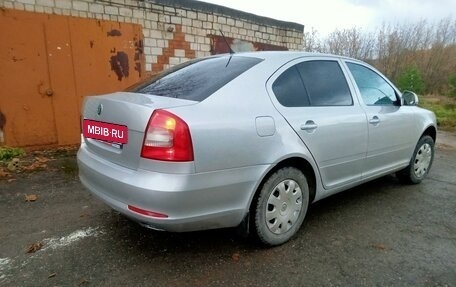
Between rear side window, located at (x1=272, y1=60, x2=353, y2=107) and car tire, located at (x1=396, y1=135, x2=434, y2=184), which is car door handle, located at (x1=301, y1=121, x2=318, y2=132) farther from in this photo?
car tire, located at (x1=396, y1=135, x2=434, y2=184)

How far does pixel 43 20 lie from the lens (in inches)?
228

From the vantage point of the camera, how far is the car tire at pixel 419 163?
4.34 meters

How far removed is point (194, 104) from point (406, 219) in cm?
252

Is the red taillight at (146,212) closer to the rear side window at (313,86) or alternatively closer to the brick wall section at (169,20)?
the rear side window at (313,86)

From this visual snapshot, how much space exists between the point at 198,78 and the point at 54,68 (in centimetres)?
444

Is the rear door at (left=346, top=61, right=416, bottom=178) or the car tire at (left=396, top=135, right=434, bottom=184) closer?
the rear door at (left=346, top=61, right=416, bottom=178)

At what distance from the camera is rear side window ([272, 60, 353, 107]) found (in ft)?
9.05

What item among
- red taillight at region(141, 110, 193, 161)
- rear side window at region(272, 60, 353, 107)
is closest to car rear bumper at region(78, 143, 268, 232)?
red taillight at region(141, 110, 193, 161)

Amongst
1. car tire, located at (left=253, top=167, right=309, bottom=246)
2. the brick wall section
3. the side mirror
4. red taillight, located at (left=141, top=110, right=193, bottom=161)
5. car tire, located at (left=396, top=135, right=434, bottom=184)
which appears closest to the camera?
red taillight, located at (left=141, top=110, right=193, bottom=161)

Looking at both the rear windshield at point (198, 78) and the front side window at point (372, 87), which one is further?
the front side window at point (372, 87)

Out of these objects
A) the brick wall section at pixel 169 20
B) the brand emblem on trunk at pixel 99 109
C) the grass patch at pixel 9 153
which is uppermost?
the brick wall section at pixel 169 20

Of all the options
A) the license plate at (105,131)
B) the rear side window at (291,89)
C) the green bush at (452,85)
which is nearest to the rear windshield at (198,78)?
the rear side window at (291,89)

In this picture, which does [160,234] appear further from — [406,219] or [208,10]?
[208,10]

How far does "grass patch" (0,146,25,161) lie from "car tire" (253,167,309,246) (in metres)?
4.66
